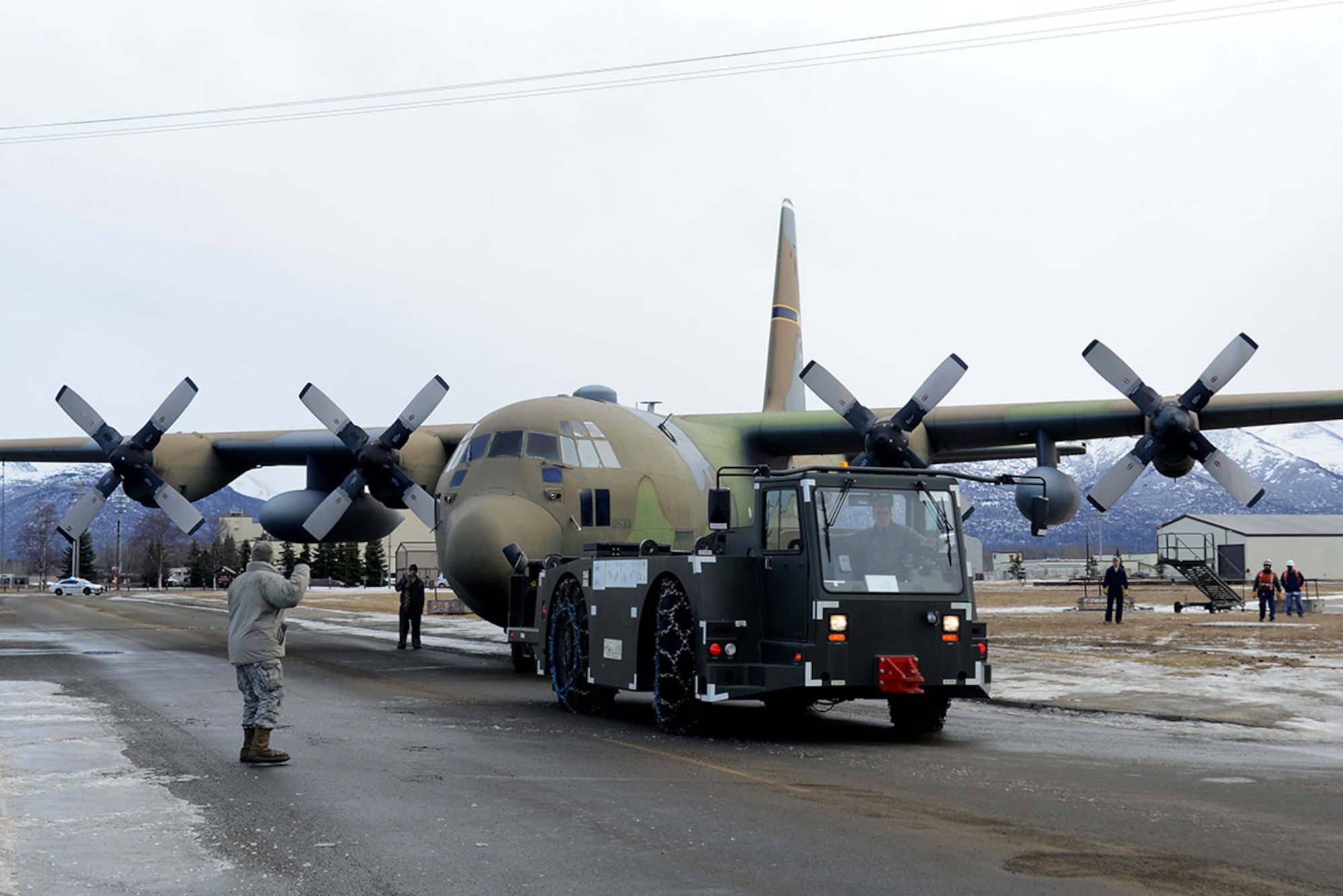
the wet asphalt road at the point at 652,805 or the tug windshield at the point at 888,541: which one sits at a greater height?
the tug windshield at the point at 888,541

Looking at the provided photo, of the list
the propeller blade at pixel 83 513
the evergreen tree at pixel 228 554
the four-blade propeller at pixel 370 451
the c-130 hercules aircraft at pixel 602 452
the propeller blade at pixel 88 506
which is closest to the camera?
the c-130 hercules aircraft at pixel 602 452

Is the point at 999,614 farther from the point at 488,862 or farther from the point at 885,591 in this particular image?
the point at 488,862

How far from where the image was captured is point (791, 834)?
7.25m

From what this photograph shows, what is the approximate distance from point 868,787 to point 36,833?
5027 millimetres

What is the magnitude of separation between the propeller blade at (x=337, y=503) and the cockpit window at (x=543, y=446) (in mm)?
8078

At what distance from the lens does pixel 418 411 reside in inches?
997

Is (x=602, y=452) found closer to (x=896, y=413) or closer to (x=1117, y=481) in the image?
(x=896, y=413)

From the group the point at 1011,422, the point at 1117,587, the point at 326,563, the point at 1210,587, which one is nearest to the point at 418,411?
the point at 1011,422

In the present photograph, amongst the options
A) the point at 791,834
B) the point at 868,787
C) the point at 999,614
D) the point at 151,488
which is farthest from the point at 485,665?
the point at 999,614

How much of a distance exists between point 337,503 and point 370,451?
4.45 ft

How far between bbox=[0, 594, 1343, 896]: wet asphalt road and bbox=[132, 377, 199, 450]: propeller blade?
44.6ft

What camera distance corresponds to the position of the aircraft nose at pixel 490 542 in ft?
56.3

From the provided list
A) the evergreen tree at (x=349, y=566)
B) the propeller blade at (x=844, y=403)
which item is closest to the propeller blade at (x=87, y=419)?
the propeller blade at (x=844, y=403)

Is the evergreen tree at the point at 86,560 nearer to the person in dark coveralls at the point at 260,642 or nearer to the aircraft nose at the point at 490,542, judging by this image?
the aircraft nose at the point at 490,542
